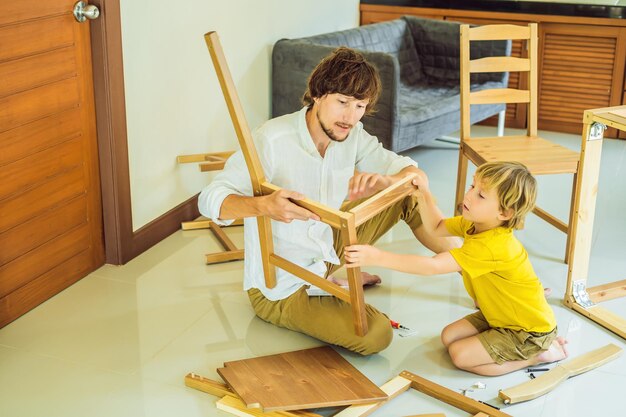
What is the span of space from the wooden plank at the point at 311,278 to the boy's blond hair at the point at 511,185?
0.52 meters

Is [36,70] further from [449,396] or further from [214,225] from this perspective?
[449,396]

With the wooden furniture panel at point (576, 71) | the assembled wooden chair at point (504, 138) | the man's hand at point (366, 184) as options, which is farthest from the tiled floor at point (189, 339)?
the wooden furniture panel at point (576, 71)

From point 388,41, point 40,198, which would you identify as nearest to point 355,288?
point 40,198

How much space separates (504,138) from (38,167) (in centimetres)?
196

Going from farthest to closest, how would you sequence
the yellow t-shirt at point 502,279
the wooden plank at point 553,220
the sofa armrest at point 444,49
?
the sofa armrest at point 444,49 < the wooden plank at point 553,220 < the yellow t-shirt at point 502,279

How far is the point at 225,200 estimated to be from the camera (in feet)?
8.00

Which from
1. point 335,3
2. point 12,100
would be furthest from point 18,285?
point 335,3

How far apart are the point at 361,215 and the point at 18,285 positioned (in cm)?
126

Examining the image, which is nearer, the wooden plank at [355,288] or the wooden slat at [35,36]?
the wooden plank at [355,288]

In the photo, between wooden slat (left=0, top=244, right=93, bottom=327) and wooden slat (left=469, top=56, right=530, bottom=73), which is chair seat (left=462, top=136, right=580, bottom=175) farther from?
wooden slat (left=0, top=244, right=93, bottom=327)

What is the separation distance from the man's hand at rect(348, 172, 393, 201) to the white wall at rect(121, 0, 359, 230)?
3.46 ft

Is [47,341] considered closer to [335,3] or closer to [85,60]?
[85,60]

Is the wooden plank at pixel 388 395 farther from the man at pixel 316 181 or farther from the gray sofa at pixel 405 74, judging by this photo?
the gray sofa at pixel 405 74

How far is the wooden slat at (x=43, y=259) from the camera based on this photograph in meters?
2.76
